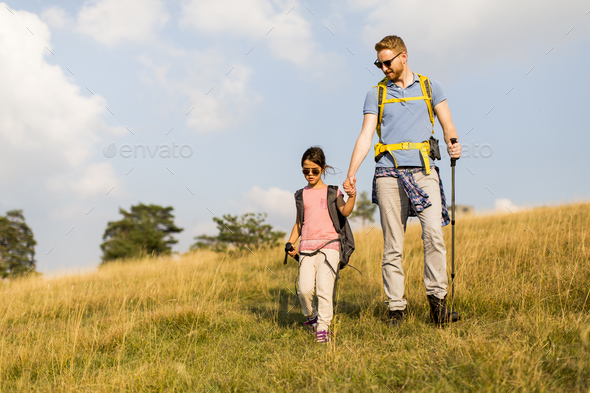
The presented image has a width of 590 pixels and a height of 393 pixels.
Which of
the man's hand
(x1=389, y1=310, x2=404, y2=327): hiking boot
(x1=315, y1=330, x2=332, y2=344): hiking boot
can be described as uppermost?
the man's hand

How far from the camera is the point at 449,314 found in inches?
139

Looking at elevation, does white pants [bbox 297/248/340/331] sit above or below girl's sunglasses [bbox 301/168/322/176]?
below

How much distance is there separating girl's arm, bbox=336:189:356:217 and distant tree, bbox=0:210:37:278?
24160mm

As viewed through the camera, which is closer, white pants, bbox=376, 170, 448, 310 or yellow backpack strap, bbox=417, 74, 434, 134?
white pants, bbox=376, 170, 448, 310

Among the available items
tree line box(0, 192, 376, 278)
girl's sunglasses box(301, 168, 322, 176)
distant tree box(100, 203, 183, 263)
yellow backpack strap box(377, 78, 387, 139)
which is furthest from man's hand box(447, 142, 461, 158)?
distant tree box(100, 203, 183, 263)

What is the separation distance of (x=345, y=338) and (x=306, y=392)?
1.04 meters

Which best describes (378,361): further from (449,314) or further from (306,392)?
(449,314)

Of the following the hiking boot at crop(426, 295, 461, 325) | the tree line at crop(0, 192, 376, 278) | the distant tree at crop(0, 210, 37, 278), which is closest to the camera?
the hiking boot at crop(426, 295, 461, 325)

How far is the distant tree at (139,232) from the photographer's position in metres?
27.2

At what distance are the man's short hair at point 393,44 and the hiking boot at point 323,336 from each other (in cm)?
269

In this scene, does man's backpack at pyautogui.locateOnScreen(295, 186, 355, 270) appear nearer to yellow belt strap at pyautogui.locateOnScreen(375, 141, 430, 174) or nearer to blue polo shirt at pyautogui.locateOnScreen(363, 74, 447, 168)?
blue polo shirt at pyautogui.locateOnScreen(363, 74, 447, 168)

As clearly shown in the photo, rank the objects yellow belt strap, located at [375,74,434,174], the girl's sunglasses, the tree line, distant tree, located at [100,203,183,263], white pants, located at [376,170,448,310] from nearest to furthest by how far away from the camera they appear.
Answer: white pants, located at [376,170,448,310] → yellow belt strap, located at [375,74,434,174] → the girl's sunglasses → the tree line → distant tree, located at [100,203,183,263]

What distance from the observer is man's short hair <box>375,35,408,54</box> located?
3.73m

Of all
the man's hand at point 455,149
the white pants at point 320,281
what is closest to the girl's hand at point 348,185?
the white pants at point 320,281
